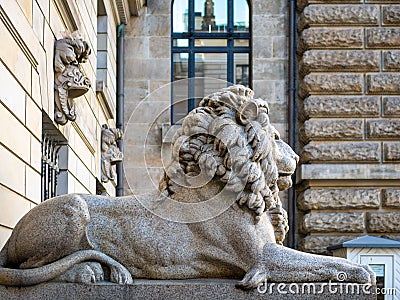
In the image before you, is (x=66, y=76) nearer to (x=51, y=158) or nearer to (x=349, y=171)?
(x=51, y=158)

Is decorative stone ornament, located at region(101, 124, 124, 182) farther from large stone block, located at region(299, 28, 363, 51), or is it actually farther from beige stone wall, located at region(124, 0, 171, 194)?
large stone block, located at region(299, 28, 363, 51)

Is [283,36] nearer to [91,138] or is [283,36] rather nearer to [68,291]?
[91,138]

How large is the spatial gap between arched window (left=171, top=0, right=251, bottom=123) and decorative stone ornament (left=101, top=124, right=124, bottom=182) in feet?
9.84

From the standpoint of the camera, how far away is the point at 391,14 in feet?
50.4

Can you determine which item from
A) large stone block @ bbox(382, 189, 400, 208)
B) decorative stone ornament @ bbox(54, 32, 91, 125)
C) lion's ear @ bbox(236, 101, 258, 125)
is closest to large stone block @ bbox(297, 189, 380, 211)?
large stone block @ bbox(382, 189, 400, 208)

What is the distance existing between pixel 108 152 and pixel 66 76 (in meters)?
4.87

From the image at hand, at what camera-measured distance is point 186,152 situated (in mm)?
4863

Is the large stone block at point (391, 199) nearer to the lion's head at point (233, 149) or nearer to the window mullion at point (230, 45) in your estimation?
the window mullion at point (230, 45)

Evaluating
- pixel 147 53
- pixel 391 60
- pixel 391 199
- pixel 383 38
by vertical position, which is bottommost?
pixel 391 199

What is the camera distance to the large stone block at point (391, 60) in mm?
15295

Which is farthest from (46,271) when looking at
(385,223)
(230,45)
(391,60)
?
(230,45)

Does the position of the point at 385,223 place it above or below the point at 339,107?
below

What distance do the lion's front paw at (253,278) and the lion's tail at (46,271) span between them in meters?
0.68

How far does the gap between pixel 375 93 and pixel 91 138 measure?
5379mm
